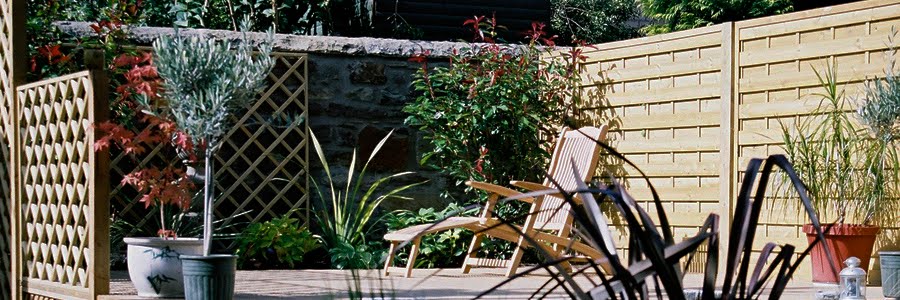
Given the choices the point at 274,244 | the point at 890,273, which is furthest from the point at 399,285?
the point at 890,273

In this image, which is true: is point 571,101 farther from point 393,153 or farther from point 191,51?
point 191,51

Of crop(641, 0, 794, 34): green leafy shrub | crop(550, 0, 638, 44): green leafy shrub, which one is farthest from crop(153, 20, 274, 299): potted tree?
crop(641, 0, 794, 34): green leafy shrub

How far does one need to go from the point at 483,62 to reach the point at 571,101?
0.58 meters

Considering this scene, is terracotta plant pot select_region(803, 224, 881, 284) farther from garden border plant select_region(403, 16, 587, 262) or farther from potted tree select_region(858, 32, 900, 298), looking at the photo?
garden border plant select_region(403, 16, 587, 262)

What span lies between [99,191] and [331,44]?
278 centimetres

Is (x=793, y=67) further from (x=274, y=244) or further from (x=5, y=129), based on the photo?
(x=5, y=129)

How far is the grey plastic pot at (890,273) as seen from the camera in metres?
5.03

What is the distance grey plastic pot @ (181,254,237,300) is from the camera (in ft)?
13.7

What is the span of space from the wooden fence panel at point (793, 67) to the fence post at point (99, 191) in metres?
3.09

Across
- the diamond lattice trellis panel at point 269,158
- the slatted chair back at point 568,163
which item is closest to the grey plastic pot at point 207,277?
the slatted chair back at point 568,163

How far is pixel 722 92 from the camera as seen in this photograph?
20.1ft

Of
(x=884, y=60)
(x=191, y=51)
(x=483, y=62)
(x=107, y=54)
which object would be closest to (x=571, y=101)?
(x=483, y=62)

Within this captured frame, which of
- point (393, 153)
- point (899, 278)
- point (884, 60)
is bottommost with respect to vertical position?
point (899, 278)

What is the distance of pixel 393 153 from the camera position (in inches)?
284
